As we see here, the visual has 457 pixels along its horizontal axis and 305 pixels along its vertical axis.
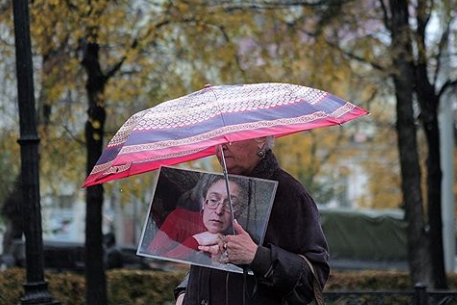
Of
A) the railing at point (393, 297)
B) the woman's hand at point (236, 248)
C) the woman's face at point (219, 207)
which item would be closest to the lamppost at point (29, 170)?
the railing at point (393, 297)

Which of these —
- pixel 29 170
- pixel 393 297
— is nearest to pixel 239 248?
pixel 29 170

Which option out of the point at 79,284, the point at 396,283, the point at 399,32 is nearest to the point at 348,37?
the point at 399,32

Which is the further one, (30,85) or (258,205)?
(30,85)

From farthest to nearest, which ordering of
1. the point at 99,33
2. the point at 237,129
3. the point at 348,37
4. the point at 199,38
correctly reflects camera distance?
the point at 348,37 < the point at 199,38 < the point at 99,33 < the point at 237,129

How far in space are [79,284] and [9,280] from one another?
3.70 ft

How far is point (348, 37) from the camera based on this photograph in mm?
13094

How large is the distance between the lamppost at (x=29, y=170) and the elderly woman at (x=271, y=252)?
305 cm

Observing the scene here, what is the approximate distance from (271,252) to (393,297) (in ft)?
17.8

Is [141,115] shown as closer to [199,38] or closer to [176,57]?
[199,38]

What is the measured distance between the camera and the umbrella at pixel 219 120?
11.1ft

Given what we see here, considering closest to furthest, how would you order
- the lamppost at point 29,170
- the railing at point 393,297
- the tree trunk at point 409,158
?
the lamppost at point 29,170 < the railing at point 393,297 < the tree trunk at point 409,158

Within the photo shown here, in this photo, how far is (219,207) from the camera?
351 centimetres

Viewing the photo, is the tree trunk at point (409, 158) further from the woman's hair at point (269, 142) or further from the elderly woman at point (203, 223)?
the elderly woman at point (203, 223)

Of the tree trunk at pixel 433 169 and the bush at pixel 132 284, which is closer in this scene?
the bush at pixel 132 284
